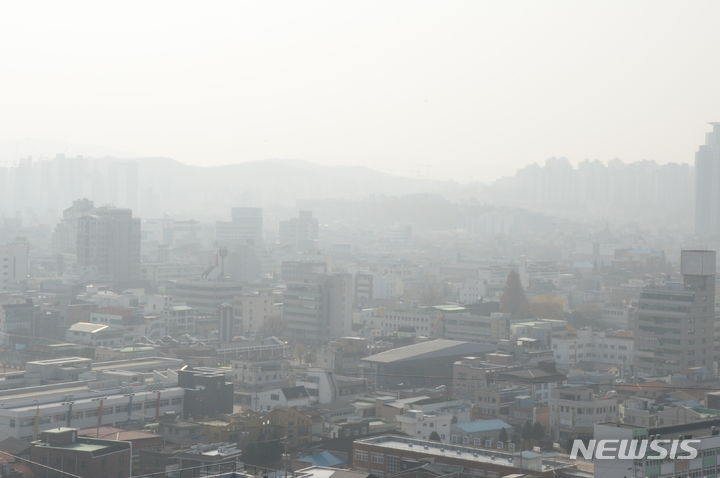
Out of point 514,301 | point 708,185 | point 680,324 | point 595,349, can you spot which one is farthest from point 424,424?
point 708,185

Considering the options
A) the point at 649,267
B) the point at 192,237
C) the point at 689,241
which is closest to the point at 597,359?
the point at 649,267

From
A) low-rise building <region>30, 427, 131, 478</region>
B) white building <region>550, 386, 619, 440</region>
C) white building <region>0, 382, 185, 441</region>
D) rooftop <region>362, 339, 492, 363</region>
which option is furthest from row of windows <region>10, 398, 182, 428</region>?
white building <region>550, 386, 619, 440</region>

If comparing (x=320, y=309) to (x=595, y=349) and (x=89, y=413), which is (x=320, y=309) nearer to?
(x=595, y=349)

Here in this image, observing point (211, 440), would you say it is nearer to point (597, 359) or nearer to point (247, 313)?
point (597, 359)

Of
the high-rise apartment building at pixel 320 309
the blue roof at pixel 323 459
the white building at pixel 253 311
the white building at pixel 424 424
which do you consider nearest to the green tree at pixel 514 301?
the high-rise apartment building at pixel 320 309

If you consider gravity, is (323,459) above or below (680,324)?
below

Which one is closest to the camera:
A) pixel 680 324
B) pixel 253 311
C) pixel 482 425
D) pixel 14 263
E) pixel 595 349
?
pixel 482 425
